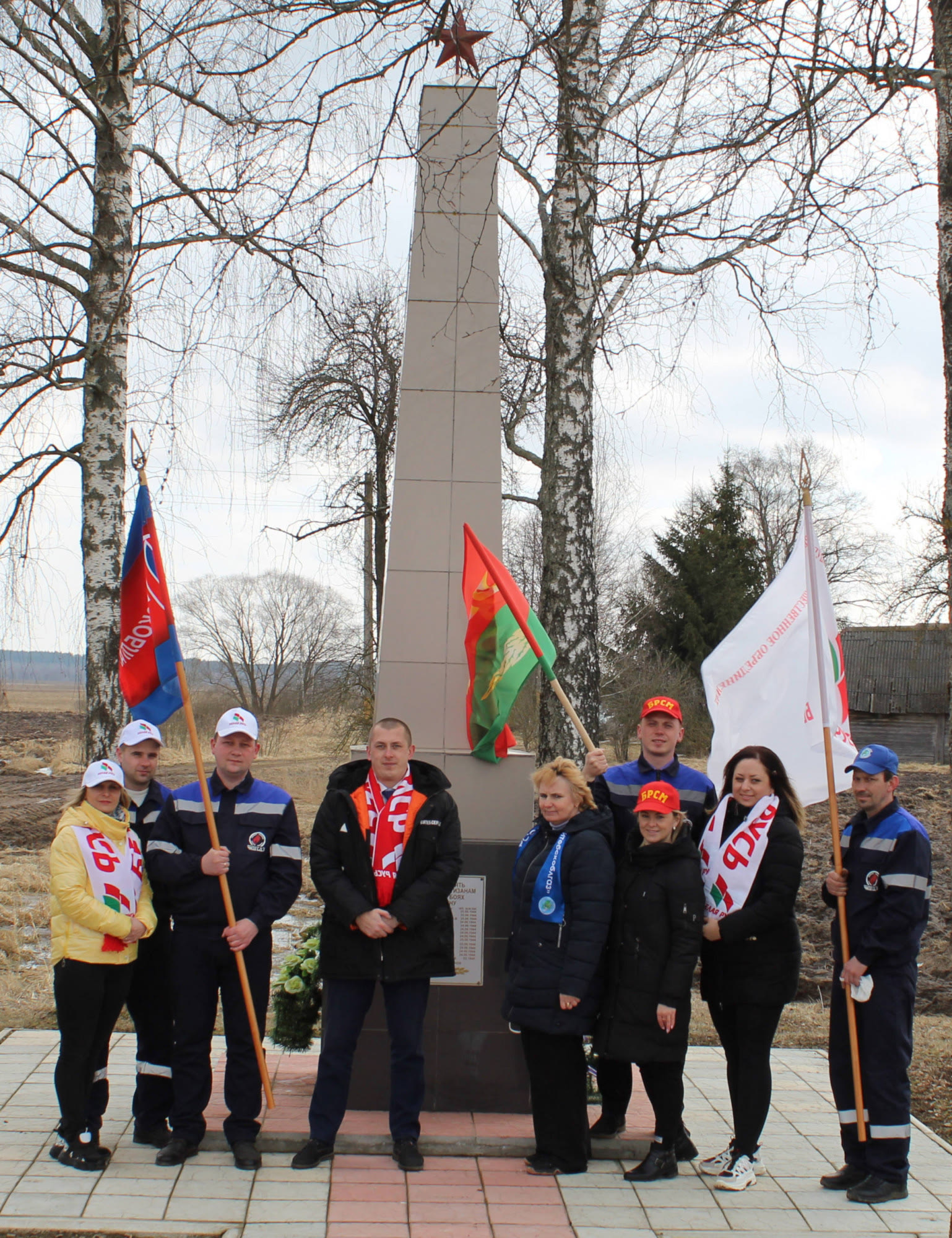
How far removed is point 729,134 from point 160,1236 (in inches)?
186

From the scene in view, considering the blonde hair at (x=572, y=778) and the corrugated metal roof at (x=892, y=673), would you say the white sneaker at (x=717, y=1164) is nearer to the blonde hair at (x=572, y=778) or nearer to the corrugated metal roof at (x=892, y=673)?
the blonde hair at (x=572, y=778)

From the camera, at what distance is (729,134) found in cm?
477

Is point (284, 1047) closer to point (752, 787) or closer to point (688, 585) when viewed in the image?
point (752, 787)

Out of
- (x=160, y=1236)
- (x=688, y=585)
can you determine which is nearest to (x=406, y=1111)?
(x=160, y=1236)

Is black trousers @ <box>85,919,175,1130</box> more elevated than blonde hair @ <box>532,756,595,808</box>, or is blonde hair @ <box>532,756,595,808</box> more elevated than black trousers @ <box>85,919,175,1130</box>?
blonde hair @ <box>532,756,595,808</box>

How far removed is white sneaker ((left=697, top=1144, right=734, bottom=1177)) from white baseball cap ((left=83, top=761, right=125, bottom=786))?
9.32 ft

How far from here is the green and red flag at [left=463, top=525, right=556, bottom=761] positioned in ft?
17.2

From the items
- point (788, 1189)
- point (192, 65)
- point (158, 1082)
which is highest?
point (192, 65)

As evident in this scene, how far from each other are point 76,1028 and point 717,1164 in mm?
2612

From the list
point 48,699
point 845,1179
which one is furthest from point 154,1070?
point 48,699

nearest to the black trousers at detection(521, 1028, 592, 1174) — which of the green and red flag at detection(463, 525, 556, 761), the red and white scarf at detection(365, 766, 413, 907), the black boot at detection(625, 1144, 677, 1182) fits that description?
the black boot at detection(625, 1144, 677, 1182)

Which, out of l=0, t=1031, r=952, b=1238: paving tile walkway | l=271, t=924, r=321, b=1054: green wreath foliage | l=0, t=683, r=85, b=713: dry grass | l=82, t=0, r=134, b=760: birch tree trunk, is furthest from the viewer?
l=0, t=683, r=85, b=713: dry grass

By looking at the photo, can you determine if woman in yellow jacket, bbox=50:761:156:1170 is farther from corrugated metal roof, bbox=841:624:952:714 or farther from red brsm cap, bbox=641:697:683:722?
corrugated metal roof, bbox=841:624:952:714

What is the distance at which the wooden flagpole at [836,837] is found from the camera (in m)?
4.42
